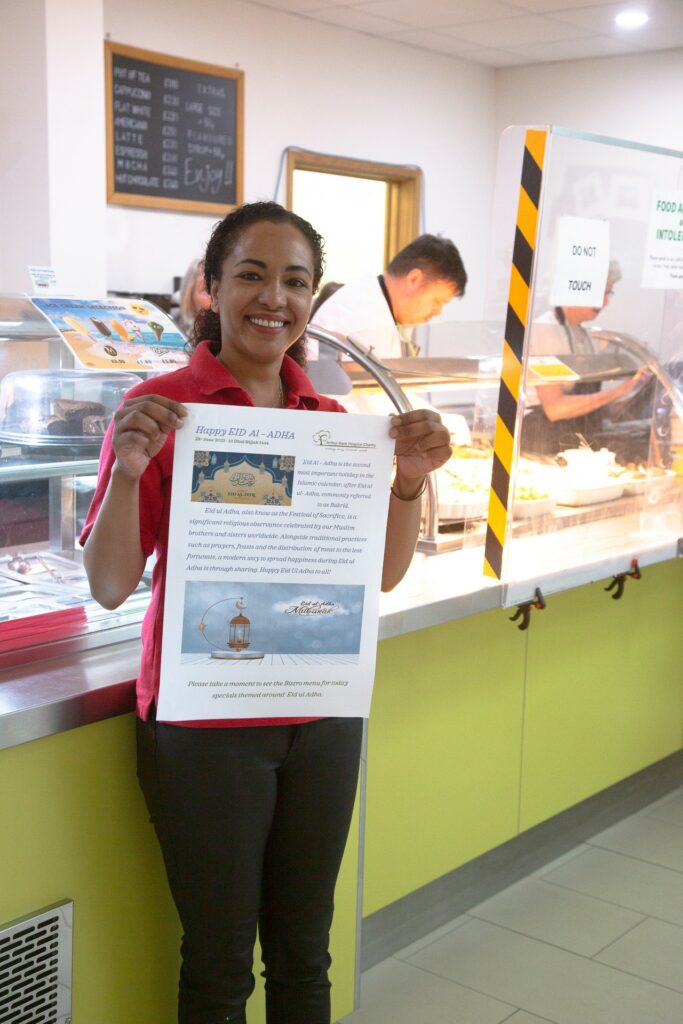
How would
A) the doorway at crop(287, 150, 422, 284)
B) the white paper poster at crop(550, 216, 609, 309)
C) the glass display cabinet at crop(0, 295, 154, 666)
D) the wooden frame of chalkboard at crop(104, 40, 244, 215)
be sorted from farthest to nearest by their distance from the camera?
the doorway at crop(287, 150, 422, 284)
the wooden frame of chalkboard at crop(104, 40, 244, 215)
the white paper poster at crop(550, 216, 609, 309)
the glass display cabinet at crop(0, 295, 154, 666)

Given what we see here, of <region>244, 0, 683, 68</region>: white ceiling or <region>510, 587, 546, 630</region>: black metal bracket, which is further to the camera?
<region>244, 0, 683, 68</region>: white ceiling

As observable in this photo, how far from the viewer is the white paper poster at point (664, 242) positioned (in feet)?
9.80

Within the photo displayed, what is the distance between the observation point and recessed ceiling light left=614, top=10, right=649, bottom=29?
6.04m

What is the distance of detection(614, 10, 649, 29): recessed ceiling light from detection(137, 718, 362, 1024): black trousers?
545 centimetres

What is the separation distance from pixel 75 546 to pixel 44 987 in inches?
30.6

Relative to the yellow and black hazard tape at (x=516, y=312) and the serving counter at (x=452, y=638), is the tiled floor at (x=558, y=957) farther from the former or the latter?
the yellow and black hazard tape at (x=516, y=312)

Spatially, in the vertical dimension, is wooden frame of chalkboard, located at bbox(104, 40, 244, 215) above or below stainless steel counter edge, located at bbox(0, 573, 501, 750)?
above

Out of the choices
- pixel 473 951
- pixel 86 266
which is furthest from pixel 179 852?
pixel 86 266

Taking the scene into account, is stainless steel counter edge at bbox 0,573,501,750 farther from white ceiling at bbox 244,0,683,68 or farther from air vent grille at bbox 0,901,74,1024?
white ceiling at bbox 244,0,683,68

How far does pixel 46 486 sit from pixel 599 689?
179 cm

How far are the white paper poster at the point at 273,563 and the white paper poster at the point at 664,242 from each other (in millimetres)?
1597

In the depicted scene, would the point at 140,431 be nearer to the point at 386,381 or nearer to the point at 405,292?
the point at 386,381

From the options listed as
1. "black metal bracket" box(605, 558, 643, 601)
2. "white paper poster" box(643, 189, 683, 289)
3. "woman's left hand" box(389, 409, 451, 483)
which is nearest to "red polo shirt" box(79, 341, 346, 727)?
"woman's left hand" box(389, 409, 451, 483)

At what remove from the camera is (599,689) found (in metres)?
3.18
